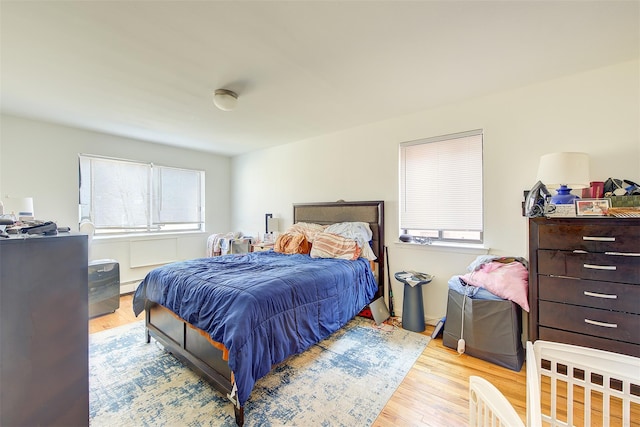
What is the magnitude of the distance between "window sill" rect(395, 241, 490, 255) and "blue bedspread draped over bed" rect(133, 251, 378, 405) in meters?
0.71

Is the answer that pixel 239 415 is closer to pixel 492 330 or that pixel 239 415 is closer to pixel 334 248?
pixel 334 248

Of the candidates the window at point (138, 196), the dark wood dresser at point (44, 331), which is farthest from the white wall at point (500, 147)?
Result: the dark wood dresser at point (44, 331)

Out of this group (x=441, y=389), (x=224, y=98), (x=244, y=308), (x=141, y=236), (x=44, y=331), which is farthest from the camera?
(x=141, y=236)

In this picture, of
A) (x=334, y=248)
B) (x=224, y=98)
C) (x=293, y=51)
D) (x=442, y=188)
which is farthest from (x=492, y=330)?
(x=224, y=98)

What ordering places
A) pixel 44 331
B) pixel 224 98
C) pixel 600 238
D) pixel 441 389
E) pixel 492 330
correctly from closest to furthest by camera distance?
pixel 44 331
pixel 600 238
pixel 441 389
pixel 492 330
pixel 224 98

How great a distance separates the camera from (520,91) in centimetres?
247


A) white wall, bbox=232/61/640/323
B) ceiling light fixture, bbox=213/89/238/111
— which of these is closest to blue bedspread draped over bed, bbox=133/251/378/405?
white wall, bbox=232/61/640/323

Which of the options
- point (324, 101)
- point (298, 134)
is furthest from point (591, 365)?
point (298, 134)

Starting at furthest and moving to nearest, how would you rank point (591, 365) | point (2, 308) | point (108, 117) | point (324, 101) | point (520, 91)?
1. point (108, 117)
2. point (324, 101)
3. point (520, 91)
4. point (591, 365)
5. point (2, 308)

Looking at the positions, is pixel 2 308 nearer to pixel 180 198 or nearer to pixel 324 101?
pixel 324 101

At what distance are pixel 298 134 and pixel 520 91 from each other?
8.72ft

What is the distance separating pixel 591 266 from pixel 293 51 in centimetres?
260

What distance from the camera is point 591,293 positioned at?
6.01 ft

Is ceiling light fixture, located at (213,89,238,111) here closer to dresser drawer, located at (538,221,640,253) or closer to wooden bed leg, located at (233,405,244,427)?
wooden bed leg, located at (233,405,244,427)
